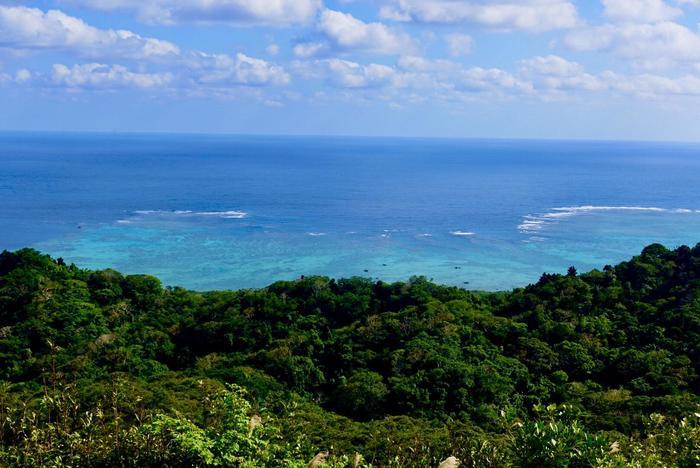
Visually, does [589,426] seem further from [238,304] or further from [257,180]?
[257,180]

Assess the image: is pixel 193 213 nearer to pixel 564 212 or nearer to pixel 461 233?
pixel 461 233

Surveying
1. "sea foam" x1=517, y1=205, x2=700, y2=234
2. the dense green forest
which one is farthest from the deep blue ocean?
the dense green forest

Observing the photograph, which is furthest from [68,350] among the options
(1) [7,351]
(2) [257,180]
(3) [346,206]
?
(2) [257,180]

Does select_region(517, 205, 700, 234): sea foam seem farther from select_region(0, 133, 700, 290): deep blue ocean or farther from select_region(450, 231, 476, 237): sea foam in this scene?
select_region(450, 231, 476, 237): sea foam

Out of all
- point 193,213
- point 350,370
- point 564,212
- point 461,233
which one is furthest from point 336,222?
point 350,370

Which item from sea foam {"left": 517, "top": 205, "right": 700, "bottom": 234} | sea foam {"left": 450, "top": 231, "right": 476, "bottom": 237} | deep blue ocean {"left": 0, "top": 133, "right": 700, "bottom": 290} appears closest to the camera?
deep blue ocean {"left": 0, "top": 133, "right": 700, "bottom": 290}
